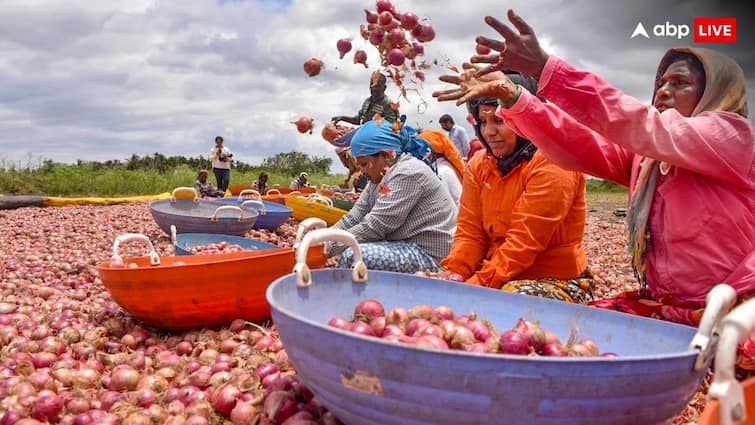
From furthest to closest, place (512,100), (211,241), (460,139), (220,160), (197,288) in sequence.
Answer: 1. (220,160)
2. (460,139)
3. (211,241)
4. (197,288)
5. (512,100)

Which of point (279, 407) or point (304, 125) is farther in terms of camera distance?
point (304, 125)

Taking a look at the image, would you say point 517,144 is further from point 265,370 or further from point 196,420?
point 196,420

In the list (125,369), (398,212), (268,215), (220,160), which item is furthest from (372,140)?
(220,160)

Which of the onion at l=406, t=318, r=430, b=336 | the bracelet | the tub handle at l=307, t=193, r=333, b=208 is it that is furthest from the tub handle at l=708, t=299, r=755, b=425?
the tub handle at l=307, t=193, r=333, b=208

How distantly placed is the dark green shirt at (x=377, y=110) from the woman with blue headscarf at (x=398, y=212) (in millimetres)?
1008

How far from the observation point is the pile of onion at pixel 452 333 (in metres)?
1.36

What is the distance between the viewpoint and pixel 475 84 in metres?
2.01

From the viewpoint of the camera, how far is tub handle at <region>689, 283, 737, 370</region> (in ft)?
3.45

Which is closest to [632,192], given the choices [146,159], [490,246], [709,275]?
[709,275]

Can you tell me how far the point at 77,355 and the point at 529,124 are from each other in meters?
2.00

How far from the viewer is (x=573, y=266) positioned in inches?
110

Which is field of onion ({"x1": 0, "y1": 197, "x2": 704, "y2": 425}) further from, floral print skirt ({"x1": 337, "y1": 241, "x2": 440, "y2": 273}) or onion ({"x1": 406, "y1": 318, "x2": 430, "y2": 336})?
floral print skirt ({"x1": 337, "y1": 241, "x2": 440, "y2": 273})

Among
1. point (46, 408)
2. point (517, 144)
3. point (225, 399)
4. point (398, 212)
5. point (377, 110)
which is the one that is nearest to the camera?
point (225, 399)

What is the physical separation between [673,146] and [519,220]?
0.86 m
